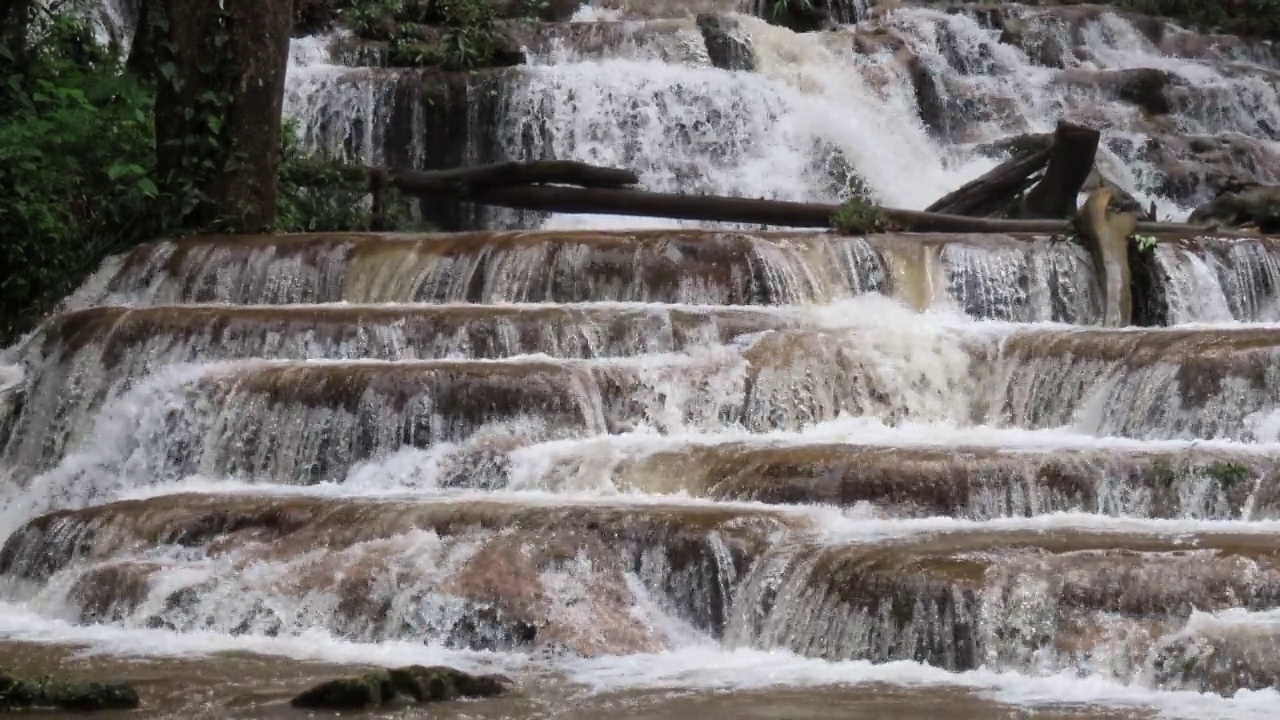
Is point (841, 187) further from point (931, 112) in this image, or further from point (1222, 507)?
point (1222, 507)

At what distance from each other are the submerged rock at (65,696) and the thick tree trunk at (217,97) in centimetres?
756

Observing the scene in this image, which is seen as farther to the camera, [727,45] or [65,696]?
[727,45]

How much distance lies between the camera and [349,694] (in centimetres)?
562

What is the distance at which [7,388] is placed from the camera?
10.3m

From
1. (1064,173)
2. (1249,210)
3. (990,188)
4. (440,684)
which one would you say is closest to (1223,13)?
(1249,210)

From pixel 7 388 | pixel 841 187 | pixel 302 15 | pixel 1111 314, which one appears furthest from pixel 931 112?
pixel 7 388

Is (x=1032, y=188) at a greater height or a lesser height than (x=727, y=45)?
lesser

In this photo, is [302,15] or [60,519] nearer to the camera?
[60,519]

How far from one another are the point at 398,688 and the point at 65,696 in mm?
1043

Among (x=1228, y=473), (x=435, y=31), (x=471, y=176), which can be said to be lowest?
(x=1228, y=473)

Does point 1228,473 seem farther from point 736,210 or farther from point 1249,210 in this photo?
point 1249,210

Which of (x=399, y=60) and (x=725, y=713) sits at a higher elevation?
(x=399, y=60)

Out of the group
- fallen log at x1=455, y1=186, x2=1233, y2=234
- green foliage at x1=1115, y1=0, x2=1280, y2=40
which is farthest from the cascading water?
green foliage at x1=1115, y1=0, x2=1280, y2=40

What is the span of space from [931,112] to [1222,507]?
1197cm
